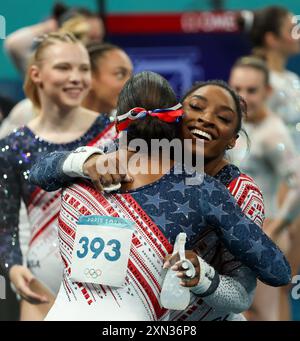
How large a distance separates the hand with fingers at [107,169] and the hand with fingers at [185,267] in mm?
263

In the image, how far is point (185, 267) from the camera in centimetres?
300

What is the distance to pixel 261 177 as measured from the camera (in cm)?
588

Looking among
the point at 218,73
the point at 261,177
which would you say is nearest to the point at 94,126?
the point at 261,177

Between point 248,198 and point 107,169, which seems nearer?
point 107,169

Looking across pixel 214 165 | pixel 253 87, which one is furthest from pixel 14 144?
pixel 253 87

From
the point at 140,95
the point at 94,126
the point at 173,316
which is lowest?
the point at 173,316

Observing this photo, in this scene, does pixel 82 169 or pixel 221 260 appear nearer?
pixel 82 169

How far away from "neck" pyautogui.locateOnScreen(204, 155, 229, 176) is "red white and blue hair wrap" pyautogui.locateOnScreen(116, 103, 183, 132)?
248 mm

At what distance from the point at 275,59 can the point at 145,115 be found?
3.96 metres

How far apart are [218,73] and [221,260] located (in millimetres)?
4014

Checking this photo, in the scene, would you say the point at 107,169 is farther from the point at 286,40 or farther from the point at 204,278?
the point at 286,40

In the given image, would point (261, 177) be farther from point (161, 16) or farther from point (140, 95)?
point (140, 95)

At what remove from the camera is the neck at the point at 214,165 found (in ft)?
11.1

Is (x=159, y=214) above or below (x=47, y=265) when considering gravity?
above
